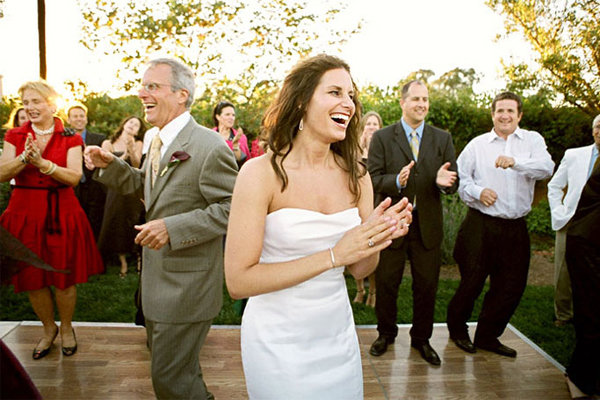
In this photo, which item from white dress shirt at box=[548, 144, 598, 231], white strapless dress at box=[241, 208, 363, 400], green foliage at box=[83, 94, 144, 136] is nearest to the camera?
white strapless dress at box=[241, 208, 363, 400]

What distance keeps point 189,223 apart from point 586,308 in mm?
2487

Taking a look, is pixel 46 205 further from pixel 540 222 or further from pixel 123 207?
pixel 540 222

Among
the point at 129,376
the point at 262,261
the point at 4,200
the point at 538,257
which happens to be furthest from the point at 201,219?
the point at 538,257

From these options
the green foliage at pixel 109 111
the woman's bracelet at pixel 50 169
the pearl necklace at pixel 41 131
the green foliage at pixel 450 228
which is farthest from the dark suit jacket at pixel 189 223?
the green foliage at pixel 109 111

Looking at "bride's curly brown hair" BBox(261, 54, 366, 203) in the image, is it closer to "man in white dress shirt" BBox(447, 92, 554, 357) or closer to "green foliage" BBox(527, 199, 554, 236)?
"man in white dress shirt" BBox(447, 92, 554, 357)

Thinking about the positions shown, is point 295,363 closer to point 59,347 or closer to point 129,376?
point 129,376

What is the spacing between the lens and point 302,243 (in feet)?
5.57

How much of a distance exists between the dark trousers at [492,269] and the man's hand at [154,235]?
278cm

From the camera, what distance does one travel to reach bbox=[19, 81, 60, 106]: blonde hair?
3.37 metres

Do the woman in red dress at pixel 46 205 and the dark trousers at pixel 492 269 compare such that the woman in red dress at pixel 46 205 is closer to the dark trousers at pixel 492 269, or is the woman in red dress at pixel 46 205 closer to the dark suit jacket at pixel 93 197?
the dark suit jacket at pixel 93 197

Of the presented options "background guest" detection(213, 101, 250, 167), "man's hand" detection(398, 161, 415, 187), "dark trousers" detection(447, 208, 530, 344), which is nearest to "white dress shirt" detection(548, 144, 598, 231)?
A: "dark trousers" detection(447, 208, 530, 344)

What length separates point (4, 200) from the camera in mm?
5305

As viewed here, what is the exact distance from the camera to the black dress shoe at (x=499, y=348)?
12.7 feet

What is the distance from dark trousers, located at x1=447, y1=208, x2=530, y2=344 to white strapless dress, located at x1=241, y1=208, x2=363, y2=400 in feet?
8.31
